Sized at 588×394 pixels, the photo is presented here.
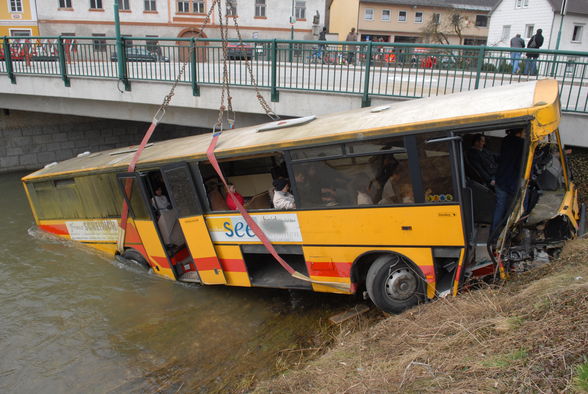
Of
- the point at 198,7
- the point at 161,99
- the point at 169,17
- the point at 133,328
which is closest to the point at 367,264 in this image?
the point at 133,328

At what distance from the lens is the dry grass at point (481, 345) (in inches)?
144

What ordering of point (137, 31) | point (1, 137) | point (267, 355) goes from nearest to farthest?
point (267, 355), point (1, 137), point (137, 31)

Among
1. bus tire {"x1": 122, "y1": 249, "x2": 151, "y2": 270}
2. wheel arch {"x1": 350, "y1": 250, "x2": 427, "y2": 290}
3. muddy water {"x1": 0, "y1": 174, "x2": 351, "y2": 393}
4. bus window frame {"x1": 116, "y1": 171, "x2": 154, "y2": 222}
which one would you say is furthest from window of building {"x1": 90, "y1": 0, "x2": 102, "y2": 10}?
wheel arch {"x1": 350, "y1": 250, "x2": 427, "y2": 290}

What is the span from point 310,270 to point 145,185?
337cm

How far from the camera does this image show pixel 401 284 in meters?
6.32

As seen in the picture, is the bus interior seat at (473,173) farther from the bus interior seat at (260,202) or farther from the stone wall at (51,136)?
the stone wall at (51,136)

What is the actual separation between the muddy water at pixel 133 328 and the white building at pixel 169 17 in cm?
2959

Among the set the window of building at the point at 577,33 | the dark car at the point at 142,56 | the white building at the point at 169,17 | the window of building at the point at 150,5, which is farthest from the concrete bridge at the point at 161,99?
the window of building at the point at 577,33

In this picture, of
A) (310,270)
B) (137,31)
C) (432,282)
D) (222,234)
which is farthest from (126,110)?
(137,31)

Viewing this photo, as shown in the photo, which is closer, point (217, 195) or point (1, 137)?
point (217, 195)

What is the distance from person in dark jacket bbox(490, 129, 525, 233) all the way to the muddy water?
2861 millimetres

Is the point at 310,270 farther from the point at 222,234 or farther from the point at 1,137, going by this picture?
the point at 1,137

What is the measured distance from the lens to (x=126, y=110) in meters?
14.4

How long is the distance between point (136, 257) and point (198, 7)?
35307 millimetres
